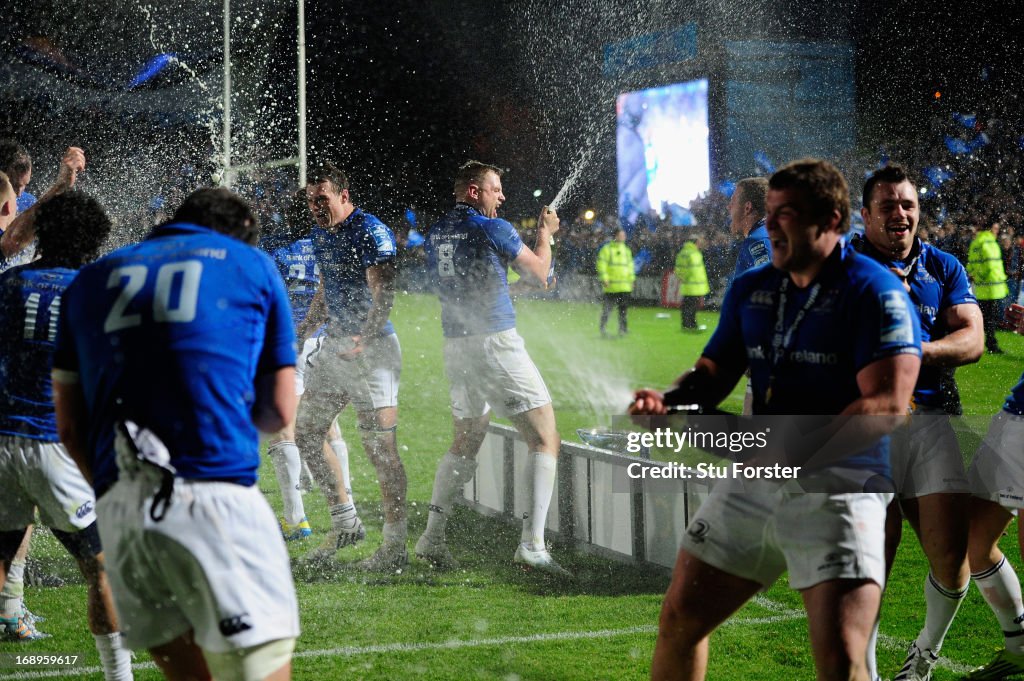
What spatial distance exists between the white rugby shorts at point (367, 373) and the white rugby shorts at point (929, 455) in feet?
9.40

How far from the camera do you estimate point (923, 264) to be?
3.80 meters

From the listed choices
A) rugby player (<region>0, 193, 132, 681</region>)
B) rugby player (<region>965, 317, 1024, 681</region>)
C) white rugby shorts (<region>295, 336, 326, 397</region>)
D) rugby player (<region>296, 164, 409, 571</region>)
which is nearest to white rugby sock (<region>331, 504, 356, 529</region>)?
rugby player (<region>296, 164, 409, 571</region>)

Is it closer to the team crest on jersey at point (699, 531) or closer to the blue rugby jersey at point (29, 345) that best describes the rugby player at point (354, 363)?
the blue rugby jersey at point (29, 345)

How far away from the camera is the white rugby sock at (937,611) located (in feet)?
12.6

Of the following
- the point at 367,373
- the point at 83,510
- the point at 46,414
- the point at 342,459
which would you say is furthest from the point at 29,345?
the point at 342,459

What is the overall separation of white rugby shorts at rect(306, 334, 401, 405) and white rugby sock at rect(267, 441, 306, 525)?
1.50ft

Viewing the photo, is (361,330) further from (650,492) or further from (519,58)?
(519,58)

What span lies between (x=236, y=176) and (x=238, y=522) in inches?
440

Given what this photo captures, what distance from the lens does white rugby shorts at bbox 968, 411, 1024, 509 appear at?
3828 millimetres

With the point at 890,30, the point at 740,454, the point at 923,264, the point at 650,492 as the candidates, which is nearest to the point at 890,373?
the point at 740,454

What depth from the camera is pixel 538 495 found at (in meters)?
5.55

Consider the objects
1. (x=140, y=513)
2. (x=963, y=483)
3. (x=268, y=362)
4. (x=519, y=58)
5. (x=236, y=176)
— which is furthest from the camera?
(x=519, y=58)

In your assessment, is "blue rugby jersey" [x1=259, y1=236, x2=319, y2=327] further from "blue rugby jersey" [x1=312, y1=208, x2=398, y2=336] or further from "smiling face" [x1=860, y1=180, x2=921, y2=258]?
"smiling face" [x1=860, y1=180, x2=921, y2=258]

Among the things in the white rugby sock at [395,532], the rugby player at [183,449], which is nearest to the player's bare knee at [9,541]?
the rugby player at [183,449]
